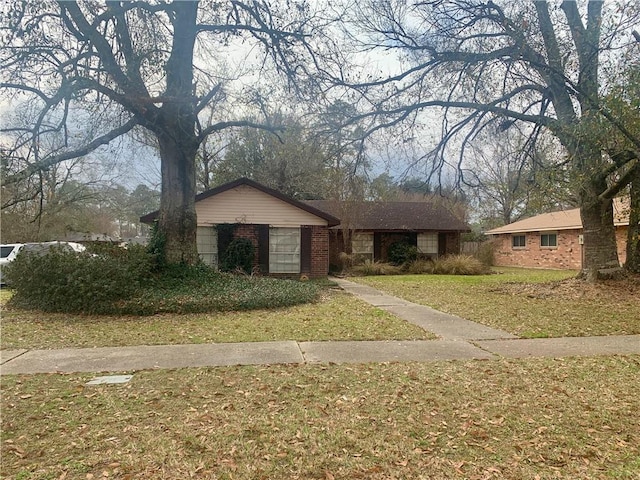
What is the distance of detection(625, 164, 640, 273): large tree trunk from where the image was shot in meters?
12.2

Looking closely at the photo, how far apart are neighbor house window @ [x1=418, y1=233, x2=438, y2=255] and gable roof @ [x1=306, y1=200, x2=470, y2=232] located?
66 cm

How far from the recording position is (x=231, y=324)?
812cm

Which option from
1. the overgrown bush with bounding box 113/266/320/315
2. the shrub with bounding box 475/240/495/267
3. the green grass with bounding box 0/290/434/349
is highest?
the shrub with bounding box 475/240/495/267

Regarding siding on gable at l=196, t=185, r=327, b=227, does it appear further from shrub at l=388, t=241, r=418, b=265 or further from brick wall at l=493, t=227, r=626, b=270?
brick wall at l=493, t=227, r=626, b=270

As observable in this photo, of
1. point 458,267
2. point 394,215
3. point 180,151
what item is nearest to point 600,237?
point 458,267

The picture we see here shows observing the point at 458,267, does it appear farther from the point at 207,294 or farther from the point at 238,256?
the point at 207,294

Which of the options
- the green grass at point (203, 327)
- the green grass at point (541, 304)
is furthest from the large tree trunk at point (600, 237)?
the green grass at point (203, 327)

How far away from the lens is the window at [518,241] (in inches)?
1115

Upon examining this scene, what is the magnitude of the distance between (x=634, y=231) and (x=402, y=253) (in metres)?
11.1

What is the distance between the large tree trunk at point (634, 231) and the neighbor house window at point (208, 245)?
1384cm

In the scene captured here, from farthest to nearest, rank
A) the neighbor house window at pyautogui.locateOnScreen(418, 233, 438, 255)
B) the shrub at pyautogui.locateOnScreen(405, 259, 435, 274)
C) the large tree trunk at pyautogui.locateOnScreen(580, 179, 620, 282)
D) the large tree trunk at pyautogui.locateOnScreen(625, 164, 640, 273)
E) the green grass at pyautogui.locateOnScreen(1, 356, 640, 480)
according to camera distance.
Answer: the neighbor house window at pyautogui.locateOnScreen(418, 233, 438, 255)
the shrub at pyautogui.locateOnScreen(405, 259, 435, 274)
the large tree trunk at pyautogui.locateOnScreen(580, 179, 620, 282)
the large tree trunk at pyautogui.locateOnScreen(625, 164, 640, 273)
the green grass at pyautogui.locateOnScreen(1, 356, 640, 480)

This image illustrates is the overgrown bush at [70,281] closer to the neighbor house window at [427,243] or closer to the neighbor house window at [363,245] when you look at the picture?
the neighbor house window at [363,245]

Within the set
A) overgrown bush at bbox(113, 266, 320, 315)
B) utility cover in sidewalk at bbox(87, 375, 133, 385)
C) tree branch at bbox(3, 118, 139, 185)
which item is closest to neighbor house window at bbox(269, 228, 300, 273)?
overgrown bush at bbox(113, 266, 320, 315)

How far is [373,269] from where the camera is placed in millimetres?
20828
